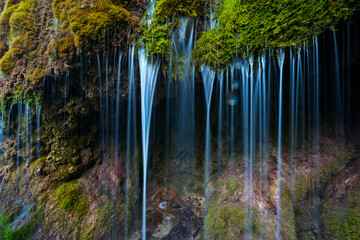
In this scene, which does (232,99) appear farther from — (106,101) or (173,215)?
(173,215)

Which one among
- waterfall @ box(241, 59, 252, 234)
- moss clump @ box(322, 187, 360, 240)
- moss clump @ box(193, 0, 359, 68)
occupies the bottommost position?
moss clump @ box(322, 187, 360, 240)

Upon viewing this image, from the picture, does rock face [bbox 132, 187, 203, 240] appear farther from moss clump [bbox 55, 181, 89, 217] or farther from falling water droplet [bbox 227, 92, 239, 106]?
falling water droplet [bbox 227, 92, 239, 106]

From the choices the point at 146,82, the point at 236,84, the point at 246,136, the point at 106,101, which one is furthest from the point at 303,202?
the point at 106,101

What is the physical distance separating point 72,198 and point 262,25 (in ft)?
20.9

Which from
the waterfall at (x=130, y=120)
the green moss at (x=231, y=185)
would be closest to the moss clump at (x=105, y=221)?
the waterfall at (x=130, y=120)

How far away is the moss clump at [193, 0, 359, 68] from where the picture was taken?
97.3 inches

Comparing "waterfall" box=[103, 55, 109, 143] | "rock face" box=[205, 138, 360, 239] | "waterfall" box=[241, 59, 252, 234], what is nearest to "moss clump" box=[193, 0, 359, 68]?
"waterfall" box=[241, 59, 252, 234]

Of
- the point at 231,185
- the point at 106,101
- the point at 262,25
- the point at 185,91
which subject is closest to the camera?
the point at 262,25

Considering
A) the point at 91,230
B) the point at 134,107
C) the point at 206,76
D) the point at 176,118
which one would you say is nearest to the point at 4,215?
the point at 91,230

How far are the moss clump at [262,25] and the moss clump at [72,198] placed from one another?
5.09m

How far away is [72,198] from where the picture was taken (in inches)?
163

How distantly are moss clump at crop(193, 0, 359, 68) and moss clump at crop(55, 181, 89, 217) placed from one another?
16.7ft

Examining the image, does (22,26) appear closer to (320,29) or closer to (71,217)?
(71,217)

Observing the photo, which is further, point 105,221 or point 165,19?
point 105,221
